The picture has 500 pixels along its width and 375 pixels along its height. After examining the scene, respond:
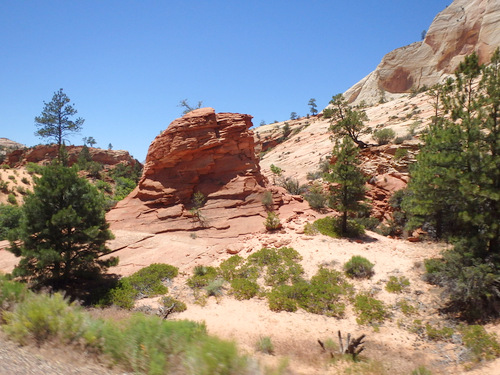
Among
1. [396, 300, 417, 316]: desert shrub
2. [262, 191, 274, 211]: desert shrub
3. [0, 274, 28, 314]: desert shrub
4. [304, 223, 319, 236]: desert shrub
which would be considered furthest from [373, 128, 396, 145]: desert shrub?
[0, 274, 28, 314]: desert shrub

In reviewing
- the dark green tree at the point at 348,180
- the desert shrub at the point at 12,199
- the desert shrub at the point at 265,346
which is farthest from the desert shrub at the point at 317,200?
the desert shrub at the point at 12,199

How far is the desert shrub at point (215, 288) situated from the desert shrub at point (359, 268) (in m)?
5.47

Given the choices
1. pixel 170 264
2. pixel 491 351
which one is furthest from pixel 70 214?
pixel 491 351

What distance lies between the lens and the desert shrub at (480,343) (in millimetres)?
7137

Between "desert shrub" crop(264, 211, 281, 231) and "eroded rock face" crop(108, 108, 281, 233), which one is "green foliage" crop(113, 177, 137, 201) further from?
"desert shrub" crop(264, 211, 281, 231)

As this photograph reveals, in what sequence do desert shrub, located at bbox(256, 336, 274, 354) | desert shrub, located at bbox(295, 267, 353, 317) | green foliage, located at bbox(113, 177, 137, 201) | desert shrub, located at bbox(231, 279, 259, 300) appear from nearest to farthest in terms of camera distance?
1. desert shrub, located at bbox(256, 336, 274, 354)
2. desert shrub, located at bbox(295, 267, 353, 317)
3. desert shrub, located at bbox(231, 279, 259, 300)
4. green foliage, located at bbox(113, 177, 137, 201)

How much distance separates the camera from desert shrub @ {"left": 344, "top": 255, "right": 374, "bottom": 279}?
39.6 feet

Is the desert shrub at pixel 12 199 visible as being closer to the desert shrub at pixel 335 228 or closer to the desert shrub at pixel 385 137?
the desert shrub at pixel 335 228

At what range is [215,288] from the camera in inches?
456

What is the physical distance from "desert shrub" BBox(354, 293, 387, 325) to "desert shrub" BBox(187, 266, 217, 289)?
6019 mm

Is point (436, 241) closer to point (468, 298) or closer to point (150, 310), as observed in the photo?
point (468, 298)

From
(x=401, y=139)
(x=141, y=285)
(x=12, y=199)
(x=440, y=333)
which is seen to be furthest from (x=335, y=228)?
(x=12, y=199)

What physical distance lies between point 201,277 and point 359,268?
695 centimetres

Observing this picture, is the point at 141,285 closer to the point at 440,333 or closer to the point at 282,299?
the point at 282,299
